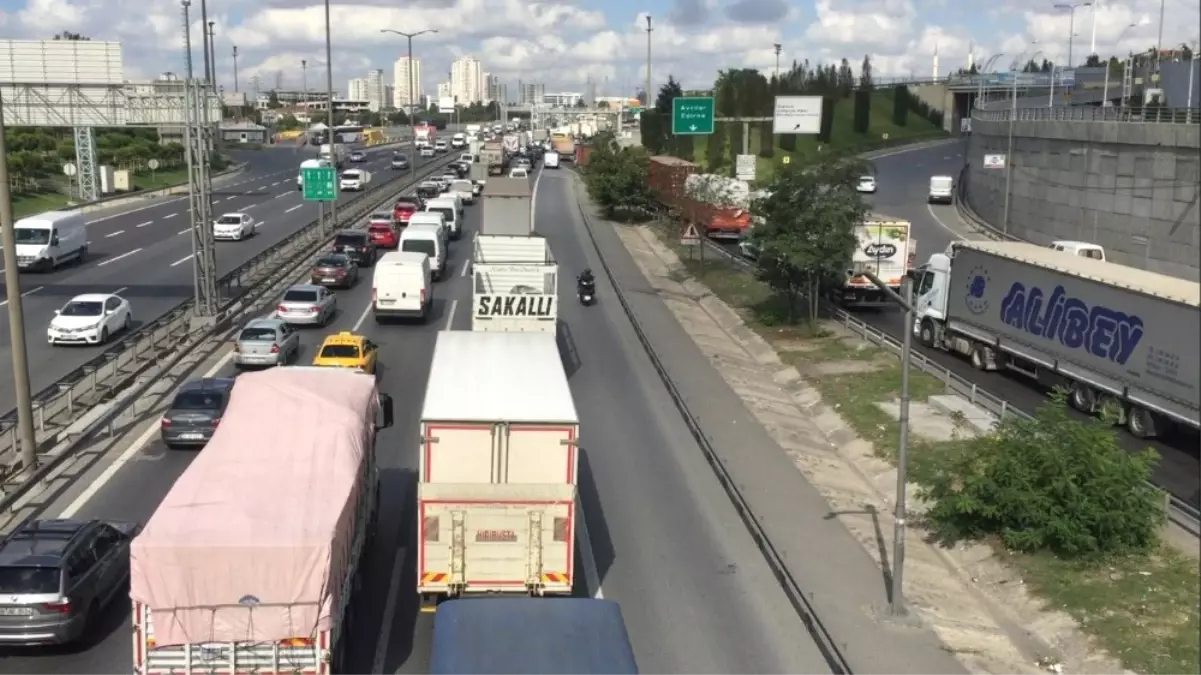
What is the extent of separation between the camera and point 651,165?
79062 mm

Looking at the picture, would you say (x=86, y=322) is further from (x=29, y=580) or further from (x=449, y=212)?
(x=449, y=212)

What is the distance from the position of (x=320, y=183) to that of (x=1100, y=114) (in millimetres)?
36595

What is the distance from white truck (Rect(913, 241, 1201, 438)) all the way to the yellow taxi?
56.7 ft

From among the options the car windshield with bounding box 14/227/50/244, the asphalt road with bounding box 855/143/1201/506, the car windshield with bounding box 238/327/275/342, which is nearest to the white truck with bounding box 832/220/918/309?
the asphalt road with bounding box 855/143/1201/506

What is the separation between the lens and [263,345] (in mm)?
33125

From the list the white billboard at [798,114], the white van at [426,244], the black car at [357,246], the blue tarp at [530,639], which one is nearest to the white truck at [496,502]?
the blue tarp at [530,639]

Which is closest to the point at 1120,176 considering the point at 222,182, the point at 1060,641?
the point at 1060,641

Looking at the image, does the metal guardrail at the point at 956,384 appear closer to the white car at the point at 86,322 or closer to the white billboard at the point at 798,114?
the white billboard at the point at 798,114

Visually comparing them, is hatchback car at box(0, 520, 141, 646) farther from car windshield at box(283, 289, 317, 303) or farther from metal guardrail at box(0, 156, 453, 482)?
car windshield at box(283, 289, 317, 303)

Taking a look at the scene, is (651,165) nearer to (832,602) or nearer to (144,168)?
(144,168)

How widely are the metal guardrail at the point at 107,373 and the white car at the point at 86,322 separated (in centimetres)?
97

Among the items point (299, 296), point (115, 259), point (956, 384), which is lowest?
point (956, 384)

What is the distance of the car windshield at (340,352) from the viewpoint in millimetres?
31438

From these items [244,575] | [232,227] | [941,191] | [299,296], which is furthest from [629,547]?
[941,191]
